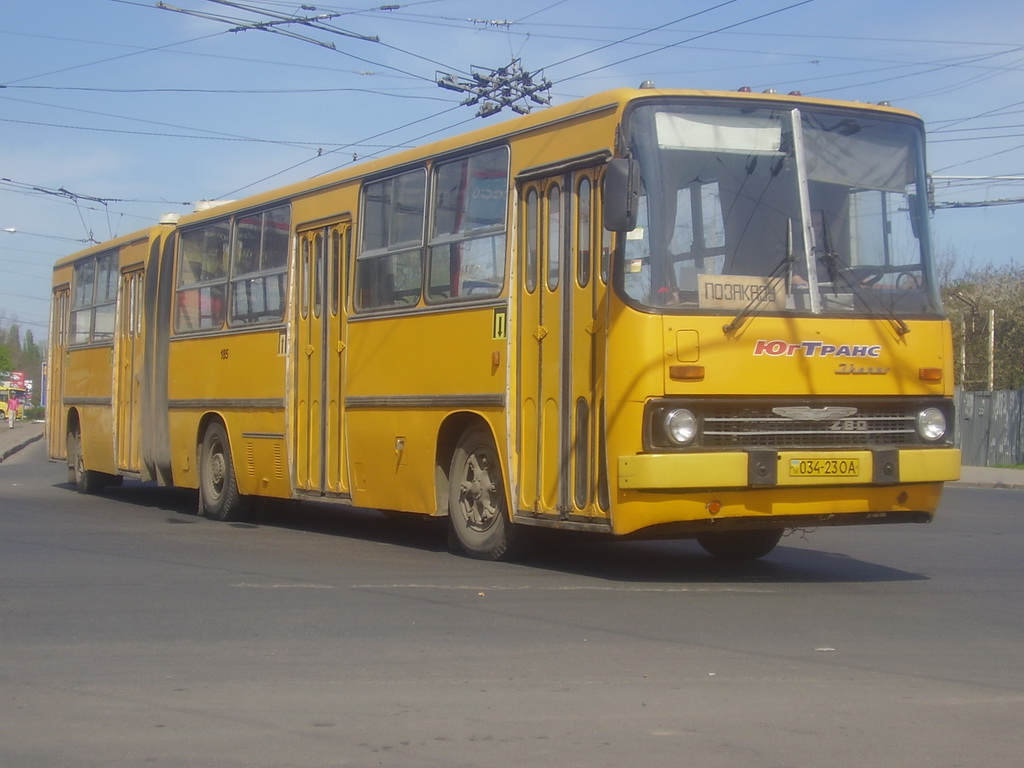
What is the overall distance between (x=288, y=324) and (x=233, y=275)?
1642 mm

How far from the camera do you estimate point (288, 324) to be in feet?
46.5

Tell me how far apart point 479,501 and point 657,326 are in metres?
→ 2.64

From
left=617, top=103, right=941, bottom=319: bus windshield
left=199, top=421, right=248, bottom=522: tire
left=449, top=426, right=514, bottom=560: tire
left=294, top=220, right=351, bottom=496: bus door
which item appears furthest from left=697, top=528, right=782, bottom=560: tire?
left=199, top=421, right=248, bottom=522: tire

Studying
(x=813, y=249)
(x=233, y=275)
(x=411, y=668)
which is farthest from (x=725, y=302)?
(x=233, y=275)

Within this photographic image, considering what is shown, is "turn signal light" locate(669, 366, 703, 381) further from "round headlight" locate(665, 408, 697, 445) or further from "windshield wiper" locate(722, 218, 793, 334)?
"windshield wiper" locate(722, 218, 793, 334)

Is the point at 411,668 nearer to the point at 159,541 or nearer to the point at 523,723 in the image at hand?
the point at 523,723

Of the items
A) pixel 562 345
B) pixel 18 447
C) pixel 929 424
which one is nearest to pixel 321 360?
pixel 562 345

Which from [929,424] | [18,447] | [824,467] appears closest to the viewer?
[824,467]

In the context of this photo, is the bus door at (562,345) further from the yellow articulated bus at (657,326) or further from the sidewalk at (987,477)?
the sidewalk at (987,477)

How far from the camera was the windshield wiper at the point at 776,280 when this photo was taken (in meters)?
9.41

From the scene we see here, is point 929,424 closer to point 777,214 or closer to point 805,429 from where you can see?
point 805,429

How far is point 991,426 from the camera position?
1299 inches

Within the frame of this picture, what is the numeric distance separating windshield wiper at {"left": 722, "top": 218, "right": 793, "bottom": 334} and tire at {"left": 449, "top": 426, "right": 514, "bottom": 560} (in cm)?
236

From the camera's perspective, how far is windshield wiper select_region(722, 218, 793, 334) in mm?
9406
